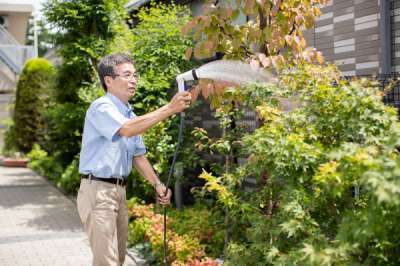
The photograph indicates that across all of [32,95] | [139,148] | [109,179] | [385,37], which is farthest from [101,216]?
[32,95]

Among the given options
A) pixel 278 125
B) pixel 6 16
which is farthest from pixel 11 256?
pixel 6 16

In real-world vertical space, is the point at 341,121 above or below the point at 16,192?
above

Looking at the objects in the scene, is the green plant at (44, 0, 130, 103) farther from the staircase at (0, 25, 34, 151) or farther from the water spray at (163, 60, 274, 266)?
the staircase at (0, 25, 34, 151)

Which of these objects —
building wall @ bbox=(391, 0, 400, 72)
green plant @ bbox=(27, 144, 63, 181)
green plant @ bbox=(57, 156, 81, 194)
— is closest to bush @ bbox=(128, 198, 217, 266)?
building wall @ bbox=(391, 0, 400, 72)

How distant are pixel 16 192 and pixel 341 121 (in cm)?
964

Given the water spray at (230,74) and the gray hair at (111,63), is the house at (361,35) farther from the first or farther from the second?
the gray hair at (111,63)

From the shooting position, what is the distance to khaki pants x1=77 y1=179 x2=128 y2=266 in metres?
3.78

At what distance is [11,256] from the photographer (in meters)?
6.40

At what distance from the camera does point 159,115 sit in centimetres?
347

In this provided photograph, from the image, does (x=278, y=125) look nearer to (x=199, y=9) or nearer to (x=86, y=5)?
(x=199, y=9)

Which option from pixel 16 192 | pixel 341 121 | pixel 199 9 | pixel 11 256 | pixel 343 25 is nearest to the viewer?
pixel 341 121

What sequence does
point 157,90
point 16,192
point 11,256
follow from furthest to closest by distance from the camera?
point 16,192
point 157,90
point 11,256

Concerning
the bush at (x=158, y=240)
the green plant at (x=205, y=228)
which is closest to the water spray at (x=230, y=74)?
the bush at (x=158, y=240)

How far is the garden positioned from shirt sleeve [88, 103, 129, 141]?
0.67 metres
